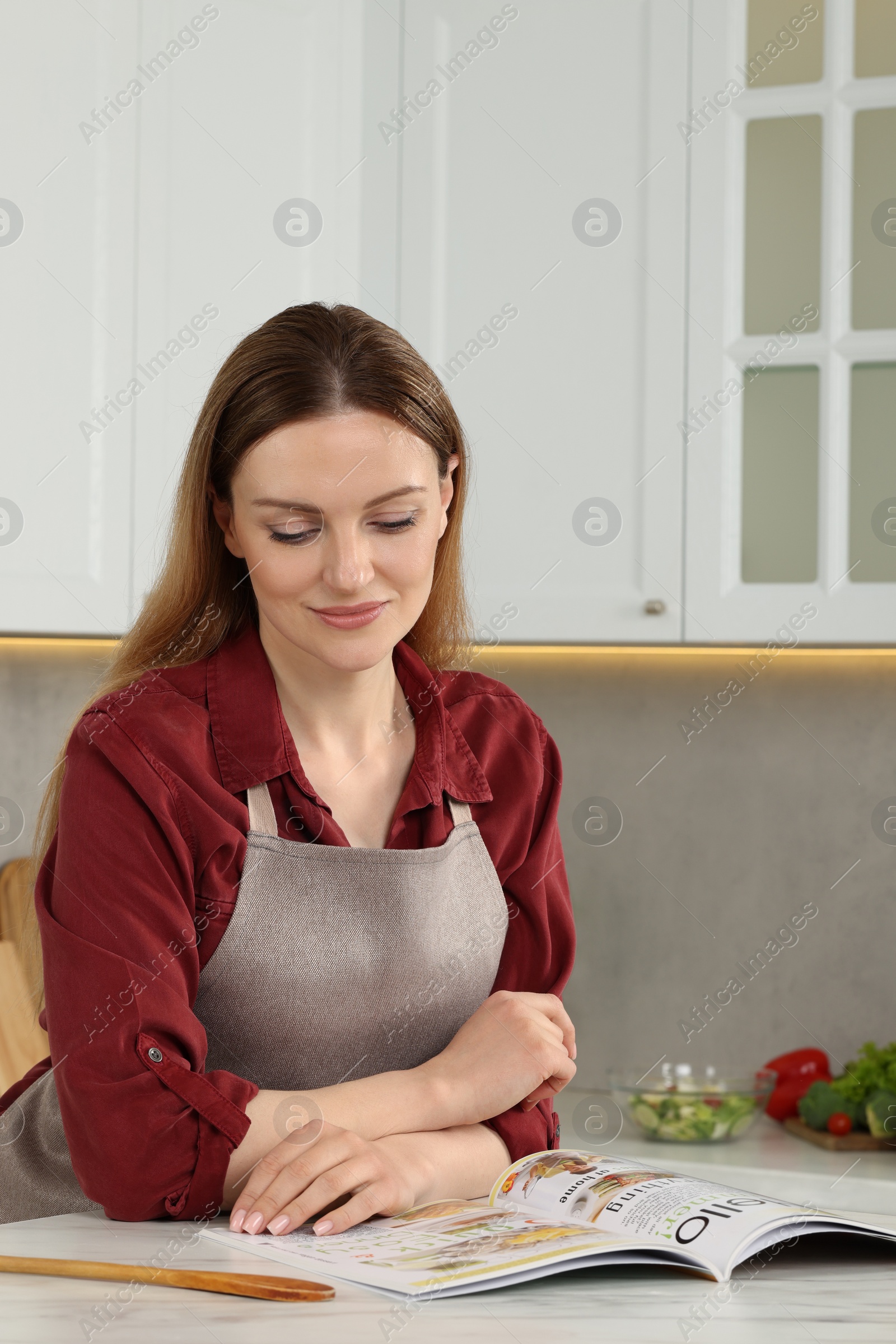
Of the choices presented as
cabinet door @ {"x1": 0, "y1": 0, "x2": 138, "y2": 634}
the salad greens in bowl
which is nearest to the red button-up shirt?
cabinet door @ {"x1": 0, "y1": 0, "x2": 138, "y2": 634}

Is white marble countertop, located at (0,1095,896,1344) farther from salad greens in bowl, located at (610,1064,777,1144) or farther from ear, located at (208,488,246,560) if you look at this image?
salad greens in bowl, located at (610,1064,777,1144)

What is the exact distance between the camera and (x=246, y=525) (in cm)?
109

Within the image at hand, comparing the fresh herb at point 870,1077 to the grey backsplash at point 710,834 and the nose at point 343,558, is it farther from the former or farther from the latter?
the nose at point 343,558

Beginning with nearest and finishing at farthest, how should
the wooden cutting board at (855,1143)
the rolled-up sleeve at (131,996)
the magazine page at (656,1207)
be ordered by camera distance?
the magazine page at (656,1207)
the rolled-up sleeve at (131,996)
the wooden cutting board at (855,1143)

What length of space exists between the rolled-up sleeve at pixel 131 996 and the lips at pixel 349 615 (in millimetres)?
173

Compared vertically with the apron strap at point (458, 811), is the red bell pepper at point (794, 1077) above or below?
below

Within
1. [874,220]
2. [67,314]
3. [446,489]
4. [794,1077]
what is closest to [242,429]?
[446,489]

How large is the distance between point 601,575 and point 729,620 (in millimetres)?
200

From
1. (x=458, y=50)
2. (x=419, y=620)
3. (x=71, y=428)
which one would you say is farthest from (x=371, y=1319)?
(x=458, y=50)

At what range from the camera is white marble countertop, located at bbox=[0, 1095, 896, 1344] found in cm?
63

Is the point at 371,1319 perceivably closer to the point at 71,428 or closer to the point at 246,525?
the point at 246,525

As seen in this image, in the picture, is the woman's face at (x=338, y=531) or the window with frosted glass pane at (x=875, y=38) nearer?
the woman's face at (x=338, y=531)

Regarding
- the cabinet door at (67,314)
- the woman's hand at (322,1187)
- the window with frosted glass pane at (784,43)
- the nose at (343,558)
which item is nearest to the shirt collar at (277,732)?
the nose at (343,558)

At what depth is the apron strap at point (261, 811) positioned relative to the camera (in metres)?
1.06
